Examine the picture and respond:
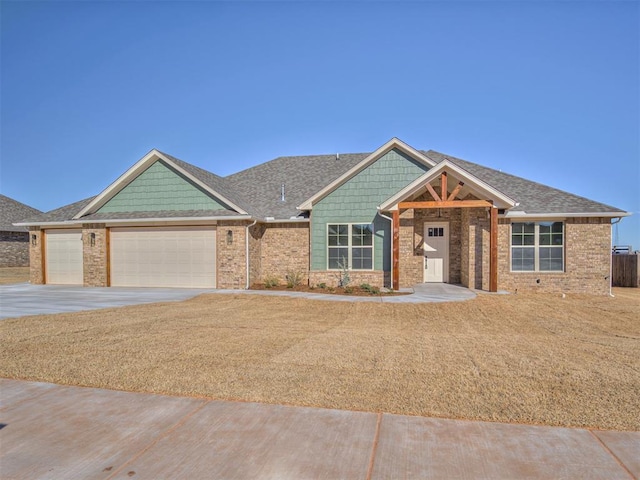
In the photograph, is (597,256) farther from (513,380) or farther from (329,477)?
(329,477)

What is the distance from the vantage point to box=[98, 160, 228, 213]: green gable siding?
16453mm

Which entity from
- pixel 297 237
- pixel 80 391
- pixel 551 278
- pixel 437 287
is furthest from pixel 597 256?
pixel 80 391

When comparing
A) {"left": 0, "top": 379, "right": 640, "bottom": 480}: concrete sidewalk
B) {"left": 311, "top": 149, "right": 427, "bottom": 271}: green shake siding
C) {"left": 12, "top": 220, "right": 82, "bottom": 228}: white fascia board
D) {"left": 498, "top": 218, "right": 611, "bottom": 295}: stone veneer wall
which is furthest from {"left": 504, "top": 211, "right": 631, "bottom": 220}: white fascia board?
{"left": 12, "top": 220, "right": 82, "bottom": 228}: white fascia board

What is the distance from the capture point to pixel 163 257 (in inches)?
656

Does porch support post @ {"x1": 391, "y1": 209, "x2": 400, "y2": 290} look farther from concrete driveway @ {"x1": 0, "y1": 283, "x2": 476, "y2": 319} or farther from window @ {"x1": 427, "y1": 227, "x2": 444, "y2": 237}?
window @ {"x1": 427, "y1": 227, "x2": 444, "y2": 237}

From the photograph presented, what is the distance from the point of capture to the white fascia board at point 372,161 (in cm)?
1523

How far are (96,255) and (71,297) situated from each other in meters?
3.77

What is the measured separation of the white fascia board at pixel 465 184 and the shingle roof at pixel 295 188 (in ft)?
3.86


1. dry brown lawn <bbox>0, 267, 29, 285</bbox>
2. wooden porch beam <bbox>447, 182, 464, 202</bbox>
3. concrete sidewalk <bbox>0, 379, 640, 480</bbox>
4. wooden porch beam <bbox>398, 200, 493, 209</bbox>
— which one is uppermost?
wooden porch beam <bbox>447, 182, 464, 202</bbox>

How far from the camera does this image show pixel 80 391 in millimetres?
4793

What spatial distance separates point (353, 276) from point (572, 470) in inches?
486

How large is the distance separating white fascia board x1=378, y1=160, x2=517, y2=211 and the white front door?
272 centimetres

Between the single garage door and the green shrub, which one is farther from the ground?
the single garage door

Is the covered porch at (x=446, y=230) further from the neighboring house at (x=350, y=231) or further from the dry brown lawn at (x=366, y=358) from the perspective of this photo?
the dry brown lawn at (x=366, y=358)
